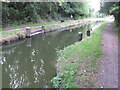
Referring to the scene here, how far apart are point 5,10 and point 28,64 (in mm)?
12492

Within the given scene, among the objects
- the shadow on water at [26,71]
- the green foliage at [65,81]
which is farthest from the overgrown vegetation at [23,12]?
the green foliage at [65,81]

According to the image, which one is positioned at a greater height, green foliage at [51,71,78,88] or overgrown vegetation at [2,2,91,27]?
overgrown vegetation at [2,2,91,27]

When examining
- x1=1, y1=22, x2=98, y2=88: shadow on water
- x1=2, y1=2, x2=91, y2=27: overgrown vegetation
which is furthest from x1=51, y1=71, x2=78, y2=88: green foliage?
x1=2, y1=2, x2=91, y2=27: overgrown vegetation

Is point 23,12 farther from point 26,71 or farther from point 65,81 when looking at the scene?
point 65,81

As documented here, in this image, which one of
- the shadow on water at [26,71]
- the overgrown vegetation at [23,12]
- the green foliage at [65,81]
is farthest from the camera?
the overgrown vegetation at [23,12]

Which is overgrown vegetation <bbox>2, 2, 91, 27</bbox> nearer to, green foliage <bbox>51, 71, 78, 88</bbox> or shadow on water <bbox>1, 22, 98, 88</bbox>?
shadow on water <bbox>1, 22, 98, 88</bbox>

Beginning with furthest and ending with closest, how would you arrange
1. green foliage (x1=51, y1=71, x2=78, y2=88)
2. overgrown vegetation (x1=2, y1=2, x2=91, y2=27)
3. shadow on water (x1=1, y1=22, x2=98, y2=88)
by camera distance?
overgrown vegetation (x1=2, y1=2, x2=91, y2=27), shadow on water (x1=1, y1=22, x2=98, y2=88), green foliage (x1=51, y1=71, x2=78, y2=88)

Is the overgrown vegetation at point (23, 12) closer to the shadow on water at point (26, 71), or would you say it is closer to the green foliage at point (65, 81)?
the shadow on water at point (26, 71)

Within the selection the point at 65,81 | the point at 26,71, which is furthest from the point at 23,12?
the point at 65,81

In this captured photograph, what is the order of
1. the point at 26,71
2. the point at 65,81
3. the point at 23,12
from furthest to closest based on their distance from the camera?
the point at 23,12 → the point at 26,71 → the point at 65,81

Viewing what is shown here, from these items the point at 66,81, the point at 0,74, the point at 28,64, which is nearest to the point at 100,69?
the point at 66,81

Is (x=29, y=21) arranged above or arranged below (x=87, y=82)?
Answer: above

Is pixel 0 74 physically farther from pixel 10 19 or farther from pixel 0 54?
pixel 10 19

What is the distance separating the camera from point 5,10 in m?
16.5
